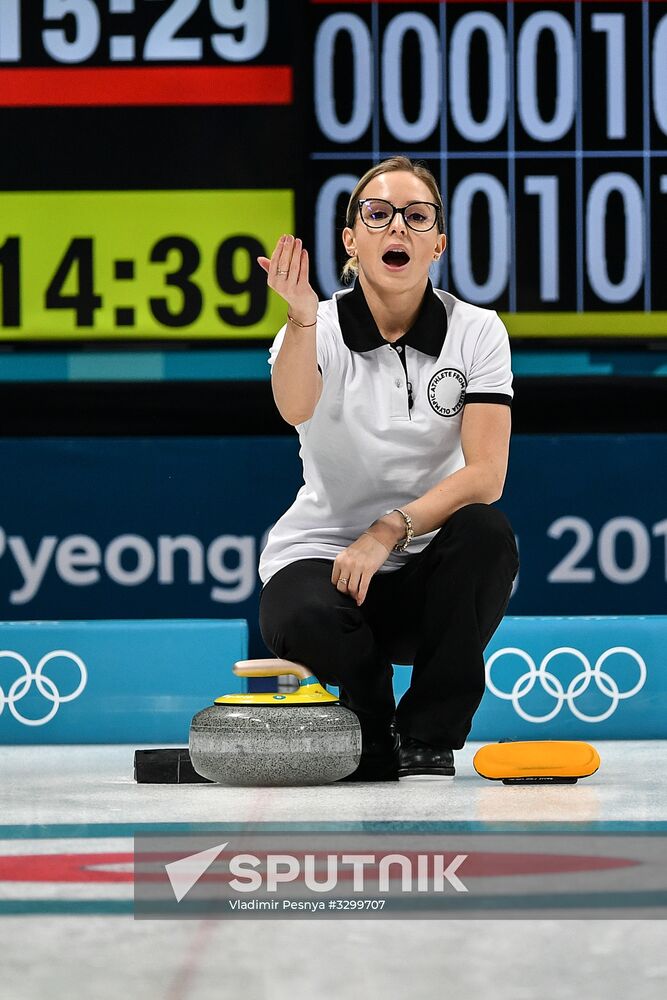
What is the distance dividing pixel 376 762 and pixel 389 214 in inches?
33.7

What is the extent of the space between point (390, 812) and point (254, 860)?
407mm

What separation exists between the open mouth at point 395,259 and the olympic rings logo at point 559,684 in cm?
117

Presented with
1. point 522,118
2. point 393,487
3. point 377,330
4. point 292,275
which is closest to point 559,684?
point 393,487

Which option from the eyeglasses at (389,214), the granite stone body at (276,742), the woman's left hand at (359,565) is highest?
the eyeglasses at (389,214)

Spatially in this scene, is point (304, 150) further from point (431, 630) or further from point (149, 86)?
point (431, 630)

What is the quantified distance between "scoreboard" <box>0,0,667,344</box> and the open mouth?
1.68m

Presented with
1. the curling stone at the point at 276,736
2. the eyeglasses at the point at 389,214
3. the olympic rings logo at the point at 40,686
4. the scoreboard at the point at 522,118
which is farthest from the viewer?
the scoreboard at the point at 522,118

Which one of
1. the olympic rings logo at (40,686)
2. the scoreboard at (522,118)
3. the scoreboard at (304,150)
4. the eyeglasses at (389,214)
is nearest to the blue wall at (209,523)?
the scoreboard at (304,150)

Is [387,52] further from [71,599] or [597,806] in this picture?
[597,806]

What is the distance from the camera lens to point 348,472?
232cm

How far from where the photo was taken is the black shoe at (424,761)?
217cm

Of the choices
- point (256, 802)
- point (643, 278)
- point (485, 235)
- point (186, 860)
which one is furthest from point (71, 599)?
point (186, 860)

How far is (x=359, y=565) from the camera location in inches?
84.3

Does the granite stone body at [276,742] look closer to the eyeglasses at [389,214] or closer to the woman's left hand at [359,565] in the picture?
the woman's left hand at [359,565]
